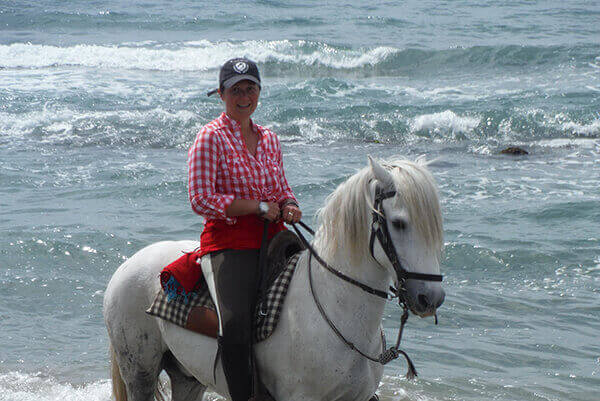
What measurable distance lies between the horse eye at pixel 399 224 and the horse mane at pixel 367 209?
4 cm

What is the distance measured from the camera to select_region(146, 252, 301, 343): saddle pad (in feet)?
11.1

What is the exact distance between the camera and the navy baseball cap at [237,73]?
11.6 ft

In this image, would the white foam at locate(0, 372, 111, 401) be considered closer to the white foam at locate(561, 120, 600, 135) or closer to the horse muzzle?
the horse muzzle

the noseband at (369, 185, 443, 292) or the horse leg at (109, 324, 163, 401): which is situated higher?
the noseband at (369, 185, 443, 292)

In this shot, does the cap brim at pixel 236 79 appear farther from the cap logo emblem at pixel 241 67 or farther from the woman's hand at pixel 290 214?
the woman's hand at pixel 290 214

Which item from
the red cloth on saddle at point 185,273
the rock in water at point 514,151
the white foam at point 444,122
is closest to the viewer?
the red cloth on saddle at point 185,273

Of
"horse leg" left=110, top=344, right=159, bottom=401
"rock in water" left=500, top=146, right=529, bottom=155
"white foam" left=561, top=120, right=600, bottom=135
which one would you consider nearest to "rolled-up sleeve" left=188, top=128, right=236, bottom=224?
"horse leg" left=110, top=344, right=159, bottom=401

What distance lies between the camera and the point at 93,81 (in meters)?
22.5

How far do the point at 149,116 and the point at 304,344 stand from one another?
14533mm

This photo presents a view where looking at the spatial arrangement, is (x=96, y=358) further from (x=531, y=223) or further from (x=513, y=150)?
(x=513, y=150)

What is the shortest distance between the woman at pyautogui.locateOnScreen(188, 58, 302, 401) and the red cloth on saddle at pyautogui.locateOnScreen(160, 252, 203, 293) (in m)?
0.06

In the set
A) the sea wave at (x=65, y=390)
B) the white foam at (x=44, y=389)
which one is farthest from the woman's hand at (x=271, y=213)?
the white foam at (x=44, y=389)

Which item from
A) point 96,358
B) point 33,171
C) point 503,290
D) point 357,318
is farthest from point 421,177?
point 33,171

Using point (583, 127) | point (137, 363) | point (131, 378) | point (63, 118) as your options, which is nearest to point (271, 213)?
point (137, 363)
